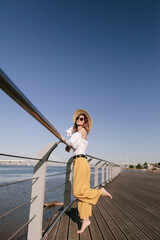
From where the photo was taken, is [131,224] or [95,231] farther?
[131,224]

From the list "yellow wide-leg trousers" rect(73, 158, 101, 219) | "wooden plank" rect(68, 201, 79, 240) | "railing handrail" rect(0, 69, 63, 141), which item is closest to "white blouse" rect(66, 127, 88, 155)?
"yellow wide-leg trousers" rect(73, 158, 101, 219)

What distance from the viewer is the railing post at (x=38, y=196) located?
1275 millimetres

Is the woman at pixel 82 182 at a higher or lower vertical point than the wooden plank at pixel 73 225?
higher

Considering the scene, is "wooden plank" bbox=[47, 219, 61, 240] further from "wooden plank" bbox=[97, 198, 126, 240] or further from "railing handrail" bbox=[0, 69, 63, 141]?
"railing handrail" bbox=[0, 69, 63, 141]

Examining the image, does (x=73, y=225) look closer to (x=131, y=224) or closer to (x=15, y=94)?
(x=131, y=224)

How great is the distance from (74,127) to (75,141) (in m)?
0.42

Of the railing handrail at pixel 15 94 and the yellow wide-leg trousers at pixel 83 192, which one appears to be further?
the yellow wide-leg trousers at pixel 83 192

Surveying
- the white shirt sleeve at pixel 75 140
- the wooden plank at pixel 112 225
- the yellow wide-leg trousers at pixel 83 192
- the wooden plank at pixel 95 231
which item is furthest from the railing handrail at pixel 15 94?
the wooden plank at pixel 112 225

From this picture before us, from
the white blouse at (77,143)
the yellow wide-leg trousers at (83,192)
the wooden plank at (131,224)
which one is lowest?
the wooden plank at (131,224)

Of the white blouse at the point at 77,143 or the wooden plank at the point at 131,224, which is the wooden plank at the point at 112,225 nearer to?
the wooden plank at the point at 131,224

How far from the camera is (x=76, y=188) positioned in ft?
5.54

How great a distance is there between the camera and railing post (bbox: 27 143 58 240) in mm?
1275

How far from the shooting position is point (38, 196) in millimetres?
1304

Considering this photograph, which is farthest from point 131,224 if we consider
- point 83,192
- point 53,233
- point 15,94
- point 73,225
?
point 15,94
